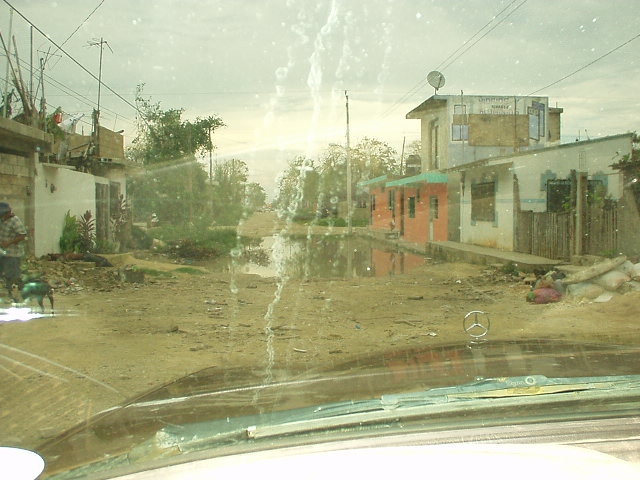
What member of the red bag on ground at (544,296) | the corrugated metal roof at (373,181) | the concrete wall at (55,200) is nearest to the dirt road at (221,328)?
the red bag on ground at (544,296)

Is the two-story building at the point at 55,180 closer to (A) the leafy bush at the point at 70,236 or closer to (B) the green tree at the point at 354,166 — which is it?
(A) the leafy bush at the point at 70,236

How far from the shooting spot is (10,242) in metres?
8.08

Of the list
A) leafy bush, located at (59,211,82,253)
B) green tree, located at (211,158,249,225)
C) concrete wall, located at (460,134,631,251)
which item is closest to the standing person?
leafy bush, located at (59,211,82,253)

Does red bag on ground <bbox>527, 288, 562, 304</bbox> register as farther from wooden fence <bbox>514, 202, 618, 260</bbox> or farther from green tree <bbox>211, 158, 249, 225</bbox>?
green tree <bbox>211, 158, 249, 225</bbox>

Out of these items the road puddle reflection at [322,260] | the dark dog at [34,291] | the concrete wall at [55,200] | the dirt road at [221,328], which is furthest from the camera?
the road puddle reflection at [322,260]

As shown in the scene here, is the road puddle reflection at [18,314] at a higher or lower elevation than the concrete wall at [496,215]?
lower

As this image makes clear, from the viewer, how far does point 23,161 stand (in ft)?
38.9

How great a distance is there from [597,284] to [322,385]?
28.7ft

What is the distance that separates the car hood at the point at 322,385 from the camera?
206cm

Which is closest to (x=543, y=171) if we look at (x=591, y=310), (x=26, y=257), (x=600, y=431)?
(x=591, y=310)

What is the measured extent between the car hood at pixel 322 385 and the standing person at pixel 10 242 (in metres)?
5.96

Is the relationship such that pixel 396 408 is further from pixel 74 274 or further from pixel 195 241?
pixel 195 241

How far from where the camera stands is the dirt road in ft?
17.0

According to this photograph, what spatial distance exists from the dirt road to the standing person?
96 centimetres
